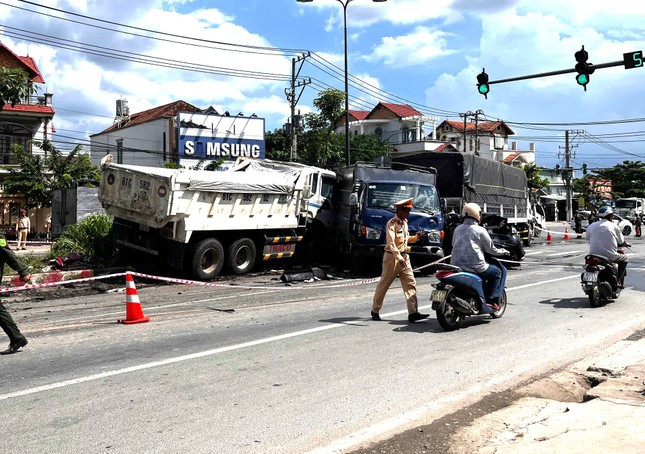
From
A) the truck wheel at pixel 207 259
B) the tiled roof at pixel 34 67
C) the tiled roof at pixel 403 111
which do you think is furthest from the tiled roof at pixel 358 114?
the truck wheel at pixel 207 259

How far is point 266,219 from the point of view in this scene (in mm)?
15430

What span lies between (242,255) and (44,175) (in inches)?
752

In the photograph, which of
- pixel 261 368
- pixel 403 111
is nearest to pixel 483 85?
pixel 261 368

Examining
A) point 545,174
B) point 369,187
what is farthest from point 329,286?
point 545,174

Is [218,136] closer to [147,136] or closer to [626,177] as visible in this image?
[147,136]

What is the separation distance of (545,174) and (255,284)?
81093 mm

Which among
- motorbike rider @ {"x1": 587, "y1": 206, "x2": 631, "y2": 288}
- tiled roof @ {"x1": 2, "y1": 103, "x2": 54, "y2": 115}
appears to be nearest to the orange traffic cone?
motorbike rider @ {"x1": 587, "y1": 206, "x2": 631, "y2": 288}

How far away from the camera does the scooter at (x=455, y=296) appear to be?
7816 millimetres

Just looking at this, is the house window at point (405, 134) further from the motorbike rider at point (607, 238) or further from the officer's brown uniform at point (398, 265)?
the officer's brown uniform at point (398, 265)

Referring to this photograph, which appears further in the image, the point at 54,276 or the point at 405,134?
the point at 405,134

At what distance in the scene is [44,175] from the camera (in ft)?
98.0

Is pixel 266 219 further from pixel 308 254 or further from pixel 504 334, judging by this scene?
pixel 504 334

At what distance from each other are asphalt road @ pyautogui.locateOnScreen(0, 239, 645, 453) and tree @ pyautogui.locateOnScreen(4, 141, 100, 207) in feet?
67.1

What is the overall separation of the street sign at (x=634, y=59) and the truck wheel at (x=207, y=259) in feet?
39.7
